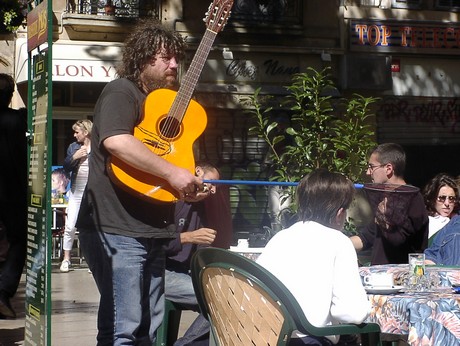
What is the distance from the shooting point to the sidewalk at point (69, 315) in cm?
778

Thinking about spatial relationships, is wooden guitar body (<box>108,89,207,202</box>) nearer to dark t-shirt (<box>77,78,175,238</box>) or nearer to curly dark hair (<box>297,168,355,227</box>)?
dark t-shirt (<box>77,78,175,238</box>)

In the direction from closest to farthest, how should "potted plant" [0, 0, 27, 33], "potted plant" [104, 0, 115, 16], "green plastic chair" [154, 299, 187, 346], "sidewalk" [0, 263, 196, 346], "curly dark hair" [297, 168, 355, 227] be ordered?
"curly dark hair" [297, 168, 355, 227], "green plastic chair" [154, 299, 187, 346], "sidewalk" [0, 263, 196, 346], "potted plant" [0, 0, 27, 33], "potted plant" [104, 0, 115, 16]

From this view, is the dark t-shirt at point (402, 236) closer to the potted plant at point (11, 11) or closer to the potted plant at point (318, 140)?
the potted plant at point (318, 140)

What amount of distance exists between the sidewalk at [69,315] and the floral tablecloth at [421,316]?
348cm

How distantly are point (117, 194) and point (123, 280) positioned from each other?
392mm

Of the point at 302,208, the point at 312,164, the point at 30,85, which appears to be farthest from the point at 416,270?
the point at 312,164

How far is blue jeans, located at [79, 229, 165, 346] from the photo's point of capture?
184 inches

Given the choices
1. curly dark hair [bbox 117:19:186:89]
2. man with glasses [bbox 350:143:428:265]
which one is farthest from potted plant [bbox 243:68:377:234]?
curly dark hair [bbox 117:19:186:89]

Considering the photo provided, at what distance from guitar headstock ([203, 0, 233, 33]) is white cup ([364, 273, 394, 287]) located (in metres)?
1.47

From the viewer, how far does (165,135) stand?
482 centimetres

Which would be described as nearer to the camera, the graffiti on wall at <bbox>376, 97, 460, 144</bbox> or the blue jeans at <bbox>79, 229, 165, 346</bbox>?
the blue jeans at <bbox>79, 229, 165, 346</bbox>

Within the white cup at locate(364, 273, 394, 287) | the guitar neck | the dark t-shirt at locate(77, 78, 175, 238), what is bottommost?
the white cup at locate(364, 273, 394, 287)

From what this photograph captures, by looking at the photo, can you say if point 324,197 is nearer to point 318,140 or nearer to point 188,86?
point 188,86

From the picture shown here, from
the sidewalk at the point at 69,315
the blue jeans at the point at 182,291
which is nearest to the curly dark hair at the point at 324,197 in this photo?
the blue jeans at the point at 182,291
